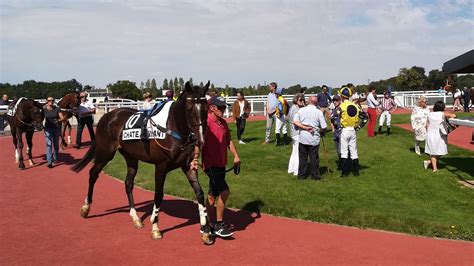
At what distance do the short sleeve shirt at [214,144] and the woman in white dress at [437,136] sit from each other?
647 centimetres

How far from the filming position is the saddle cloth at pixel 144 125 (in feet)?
20.5

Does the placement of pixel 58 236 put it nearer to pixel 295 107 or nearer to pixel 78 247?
pixel 78 247

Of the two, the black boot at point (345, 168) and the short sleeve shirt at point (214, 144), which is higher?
the short sleeve shirt at point (214, 144)

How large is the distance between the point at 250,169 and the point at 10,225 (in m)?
5.94

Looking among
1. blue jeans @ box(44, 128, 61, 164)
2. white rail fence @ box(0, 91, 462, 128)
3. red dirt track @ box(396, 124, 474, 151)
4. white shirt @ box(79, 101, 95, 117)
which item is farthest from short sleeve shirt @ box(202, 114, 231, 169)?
white rail fence @ box(0, 91, 462, 128)

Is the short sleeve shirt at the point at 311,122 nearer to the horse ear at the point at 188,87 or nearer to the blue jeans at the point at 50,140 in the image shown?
the horse ear at the point at 188,87

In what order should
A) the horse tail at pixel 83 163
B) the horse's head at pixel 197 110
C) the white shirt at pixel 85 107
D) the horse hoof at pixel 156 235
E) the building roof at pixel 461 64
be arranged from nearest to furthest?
1. the horse's head at pixel 197 110
2. the horse hoof at pixel 156 235
3. the horse tail at pixel 83 163
4. the building roof at pixel 461 64
5. the white shirt at pixel 85 107

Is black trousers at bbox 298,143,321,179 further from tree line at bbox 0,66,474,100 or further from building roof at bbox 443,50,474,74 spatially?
tree line at bbox 0,66,474,100

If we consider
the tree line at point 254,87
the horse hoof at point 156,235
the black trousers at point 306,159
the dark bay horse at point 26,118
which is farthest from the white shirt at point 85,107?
the tree line at point 254,87

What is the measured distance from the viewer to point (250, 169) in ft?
37.1

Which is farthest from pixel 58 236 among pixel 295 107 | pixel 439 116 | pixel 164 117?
pixel 439 116

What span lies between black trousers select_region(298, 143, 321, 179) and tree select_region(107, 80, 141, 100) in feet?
277

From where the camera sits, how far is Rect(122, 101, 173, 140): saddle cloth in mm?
6262

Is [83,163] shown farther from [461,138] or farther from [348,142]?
[461,138]
